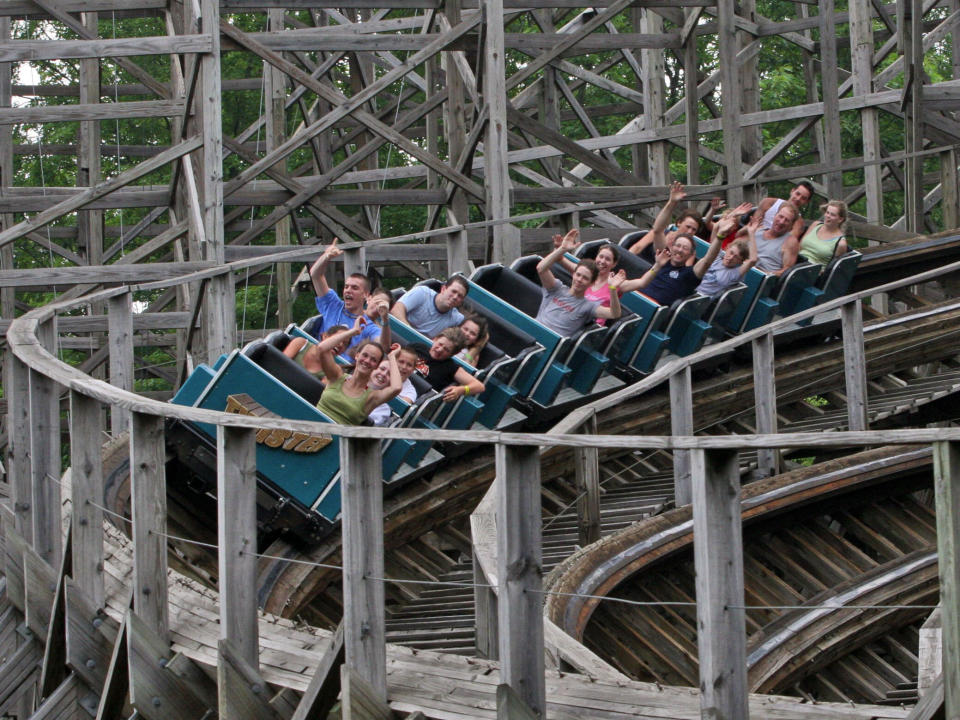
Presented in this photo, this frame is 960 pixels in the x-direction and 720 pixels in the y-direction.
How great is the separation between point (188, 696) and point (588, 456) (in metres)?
2.56

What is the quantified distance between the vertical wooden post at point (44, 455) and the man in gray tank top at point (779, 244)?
225 inches

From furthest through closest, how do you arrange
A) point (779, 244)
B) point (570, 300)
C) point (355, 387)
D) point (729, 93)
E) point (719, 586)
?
point (729, 93) → point (779, 244) → point (570, 300) → point (355, 387) → point (719, 586)

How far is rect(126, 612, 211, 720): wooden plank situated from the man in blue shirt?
3.47 m

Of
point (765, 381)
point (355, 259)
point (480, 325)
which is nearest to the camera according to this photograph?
point (765, 381)

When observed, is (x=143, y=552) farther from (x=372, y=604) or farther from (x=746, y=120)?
(x=746, y=120)

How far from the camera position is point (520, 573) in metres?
4.44

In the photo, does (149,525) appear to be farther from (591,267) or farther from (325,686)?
(591,267)

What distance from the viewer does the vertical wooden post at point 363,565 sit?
4.75m

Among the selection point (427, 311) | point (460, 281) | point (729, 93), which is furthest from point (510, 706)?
point (729, 93)

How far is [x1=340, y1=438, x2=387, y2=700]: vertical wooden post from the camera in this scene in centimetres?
475

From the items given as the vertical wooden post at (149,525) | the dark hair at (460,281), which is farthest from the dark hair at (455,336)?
the vertical wooden post at (149,525)

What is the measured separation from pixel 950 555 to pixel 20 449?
424 cm

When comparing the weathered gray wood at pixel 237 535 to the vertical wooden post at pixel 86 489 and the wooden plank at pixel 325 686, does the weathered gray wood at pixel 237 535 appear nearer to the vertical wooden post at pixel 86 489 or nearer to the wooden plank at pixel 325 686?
the wooden plank at pixel 325 686

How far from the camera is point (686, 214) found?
10.9 metres
